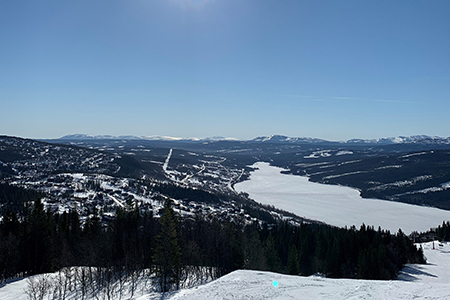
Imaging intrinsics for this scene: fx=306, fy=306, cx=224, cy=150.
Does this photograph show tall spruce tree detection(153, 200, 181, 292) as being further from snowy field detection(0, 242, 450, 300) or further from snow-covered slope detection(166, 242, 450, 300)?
snow-covered slope detection(166, 242, 450, 300)

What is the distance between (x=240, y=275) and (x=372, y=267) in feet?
109

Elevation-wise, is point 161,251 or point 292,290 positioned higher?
point 161,251

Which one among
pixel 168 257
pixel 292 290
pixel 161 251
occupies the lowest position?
pixel 168 257

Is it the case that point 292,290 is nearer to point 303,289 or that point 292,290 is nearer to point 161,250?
point 303,289

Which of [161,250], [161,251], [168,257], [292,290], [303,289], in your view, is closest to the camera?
[292,290]

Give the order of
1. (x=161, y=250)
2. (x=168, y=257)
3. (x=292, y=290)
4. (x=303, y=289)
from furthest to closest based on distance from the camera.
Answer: (x=161, y=250), (x=168, y=257), (x=303, y=289), (x=292, y=290)

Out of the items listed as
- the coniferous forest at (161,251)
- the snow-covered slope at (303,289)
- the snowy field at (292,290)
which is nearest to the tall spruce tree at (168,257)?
the coniferous forest at (161,251)

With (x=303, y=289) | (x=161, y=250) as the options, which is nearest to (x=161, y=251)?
(x=161, y=250)

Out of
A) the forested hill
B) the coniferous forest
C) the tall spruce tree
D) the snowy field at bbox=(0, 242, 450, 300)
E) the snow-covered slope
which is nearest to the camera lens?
the snow-covered slope

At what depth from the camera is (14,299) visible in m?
41.9

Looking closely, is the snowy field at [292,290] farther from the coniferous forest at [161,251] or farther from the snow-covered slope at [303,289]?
the coniferous forest at [161,251]

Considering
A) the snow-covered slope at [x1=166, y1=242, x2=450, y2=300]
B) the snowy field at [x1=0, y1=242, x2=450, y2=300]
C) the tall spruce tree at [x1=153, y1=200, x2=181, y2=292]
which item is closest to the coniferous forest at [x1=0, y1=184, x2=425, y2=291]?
the tall spruce tree at [x1=153, y1=200, x2=181, y2=292]

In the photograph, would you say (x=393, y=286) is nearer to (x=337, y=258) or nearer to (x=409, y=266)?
(x=337, y=258)

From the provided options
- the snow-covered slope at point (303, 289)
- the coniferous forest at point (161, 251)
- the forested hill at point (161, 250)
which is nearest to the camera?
the snow-covered slope at point (303, 289)
